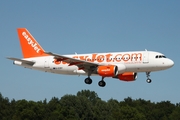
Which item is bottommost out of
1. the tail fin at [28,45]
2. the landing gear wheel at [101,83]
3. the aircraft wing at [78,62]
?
the landing gear wheel at [101,83]

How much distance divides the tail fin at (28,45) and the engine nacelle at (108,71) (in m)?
13.6

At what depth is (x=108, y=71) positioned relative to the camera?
3127 inches

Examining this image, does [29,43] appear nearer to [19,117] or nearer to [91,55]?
[91,55]

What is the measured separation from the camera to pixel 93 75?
84.7 metres

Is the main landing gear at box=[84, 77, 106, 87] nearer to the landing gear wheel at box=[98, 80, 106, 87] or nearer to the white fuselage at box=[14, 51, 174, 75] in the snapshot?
the landing gear wheel at box=[98, 80, 106, 87]

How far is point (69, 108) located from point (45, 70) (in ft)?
339

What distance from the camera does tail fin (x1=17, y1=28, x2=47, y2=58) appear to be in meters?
90.9

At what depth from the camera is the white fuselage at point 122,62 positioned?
Answer: 257 feet

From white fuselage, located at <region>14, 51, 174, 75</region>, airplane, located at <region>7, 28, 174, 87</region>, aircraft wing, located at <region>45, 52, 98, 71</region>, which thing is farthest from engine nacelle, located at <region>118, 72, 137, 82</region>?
aircraft wing, located at <region>45, 52, 98, 71</region>

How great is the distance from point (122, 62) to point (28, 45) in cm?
2061

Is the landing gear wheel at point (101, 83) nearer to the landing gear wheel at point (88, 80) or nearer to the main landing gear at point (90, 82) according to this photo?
the main landing gear at point (90, 82)

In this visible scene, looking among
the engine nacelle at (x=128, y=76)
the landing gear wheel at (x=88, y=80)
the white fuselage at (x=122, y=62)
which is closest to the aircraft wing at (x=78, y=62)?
the white fuselage at (x=122, y=62)

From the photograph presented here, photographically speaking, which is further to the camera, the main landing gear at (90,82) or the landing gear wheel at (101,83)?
the landing gear wheel at (101,83)

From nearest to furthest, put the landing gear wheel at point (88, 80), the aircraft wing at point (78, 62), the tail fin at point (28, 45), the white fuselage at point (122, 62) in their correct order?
the white fuselage at point (122, 62)
the aircraft wing at point (78, 62)
the landing gear wheel at point (88, 80)
the tail fin at point (28, 45)
